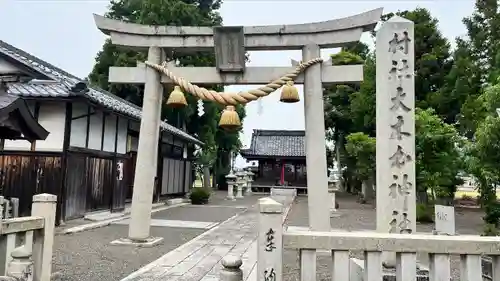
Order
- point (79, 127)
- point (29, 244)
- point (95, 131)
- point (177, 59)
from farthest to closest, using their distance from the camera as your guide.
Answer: point (177, 59) < point (95, 131) < point (79, 127) < point (29, 244)

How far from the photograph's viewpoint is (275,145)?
136ft

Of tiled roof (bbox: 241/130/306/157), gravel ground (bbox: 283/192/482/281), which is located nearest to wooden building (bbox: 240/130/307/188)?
tiled roof (bbox: 241/130/306/157)

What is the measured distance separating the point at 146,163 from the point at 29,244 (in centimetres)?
444

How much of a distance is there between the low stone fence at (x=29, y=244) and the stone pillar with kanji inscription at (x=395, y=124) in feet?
14.9

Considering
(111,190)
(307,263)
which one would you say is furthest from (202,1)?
(307,263)

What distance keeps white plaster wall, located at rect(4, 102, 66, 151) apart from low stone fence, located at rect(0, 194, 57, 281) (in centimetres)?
780

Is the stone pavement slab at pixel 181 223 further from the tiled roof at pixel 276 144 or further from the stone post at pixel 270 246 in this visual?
the tiled roof at pixel 276 144

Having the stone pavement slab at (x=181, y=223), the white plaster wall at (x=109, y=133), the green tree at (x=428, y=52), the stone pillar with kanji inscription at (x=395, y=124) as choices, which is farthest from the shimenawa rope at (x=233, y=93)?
the green tree at (x=428, y=52)

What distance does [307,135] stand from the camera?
928cm

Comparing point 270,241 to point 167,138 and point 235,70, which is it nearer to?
point 235,70

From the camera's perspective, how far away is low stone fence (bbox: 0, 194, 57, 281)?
4555 millimetres

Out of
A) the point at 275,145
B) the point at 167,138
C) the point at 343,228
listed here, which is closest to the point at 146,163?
the point at 343,228

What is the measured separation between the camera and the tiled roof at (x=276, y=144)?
130 feet

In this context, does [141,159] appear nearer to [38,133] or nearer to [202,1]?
[38,133]
